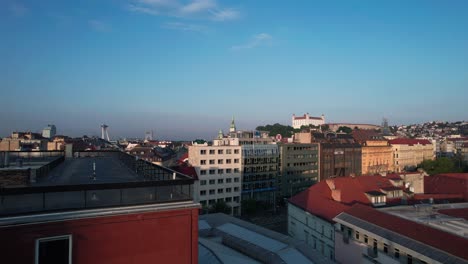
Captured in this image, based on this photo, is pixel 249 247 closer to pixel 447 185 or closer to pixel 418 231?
pixel 418 231

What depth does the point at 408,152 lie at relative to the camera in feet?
311

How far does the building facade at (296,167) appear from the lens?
67125 millimetres

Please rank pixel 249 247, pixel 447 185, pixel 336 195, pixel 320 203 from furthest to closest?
pixel 447 185 < pixel 336 195 < pixel 320 203 < pixel 249 247

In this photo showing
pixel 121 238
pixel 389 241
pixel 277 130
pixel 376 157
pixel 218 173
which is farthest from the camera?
pixel 277 130

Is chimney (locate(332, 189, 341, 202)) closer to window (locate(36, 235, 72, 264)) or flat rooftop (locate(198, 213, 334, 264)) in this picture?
flat rooftop (locate(198, 213, 334, 264))

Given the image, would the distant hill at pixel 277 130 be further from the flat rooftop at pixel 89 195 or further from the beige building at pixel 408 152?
the flat rooftop at pixel 89 195

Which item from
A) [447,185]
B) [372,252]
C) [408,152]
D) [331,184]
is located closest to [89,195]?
[372,252]

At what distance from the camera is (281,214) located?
2279 inches

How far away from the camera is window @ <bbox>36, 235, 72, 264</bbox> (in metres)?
8.36

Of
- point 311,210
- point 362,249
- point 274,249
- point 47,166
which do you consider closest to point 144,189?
point 47,166

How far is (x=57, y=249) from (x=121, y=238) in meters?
1.55

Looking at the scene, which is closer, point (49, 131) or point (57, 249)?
point (57, 249)

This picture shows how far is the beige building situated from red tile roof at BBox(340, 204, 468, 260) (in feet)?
242

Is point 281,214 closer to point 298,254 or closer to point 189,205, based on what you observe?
point 298,254
